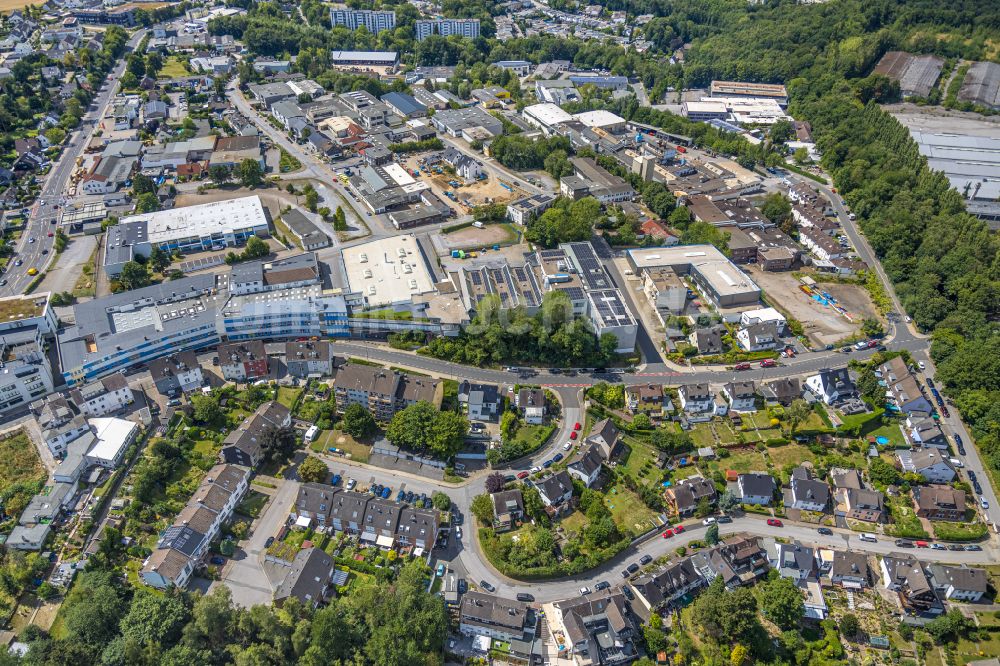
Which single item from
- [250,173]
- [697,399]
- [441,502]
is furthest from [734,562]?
[250,173]

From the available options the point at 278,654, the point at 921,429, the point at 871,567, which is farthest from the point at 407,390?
the point at 921,429

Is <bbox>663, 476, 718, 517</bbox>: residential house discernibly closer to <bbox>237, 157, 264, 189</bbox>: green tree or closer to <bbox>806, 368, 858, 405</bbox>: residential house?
<bbox>806, 368, 858, 405</bbox>: residential house

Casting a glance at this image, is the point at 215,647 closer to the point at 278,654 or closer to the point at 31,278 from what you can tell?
the point at 278,654

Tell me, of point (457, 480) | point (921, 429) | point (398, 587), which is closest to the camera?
point (398, 587)

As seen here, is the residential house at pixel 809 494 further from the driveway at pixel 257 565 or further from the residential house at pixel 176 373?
the residential house at pixel 176 373

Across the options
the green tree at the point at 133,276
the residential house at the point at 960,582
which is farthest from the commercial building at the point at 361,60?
the residential house at the point at 960,582

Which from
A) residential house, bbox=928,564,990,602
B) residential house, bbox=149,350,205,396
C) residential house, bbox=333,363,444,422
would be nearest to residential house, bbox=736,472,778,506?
residential house, bbox=928,564,990,602
